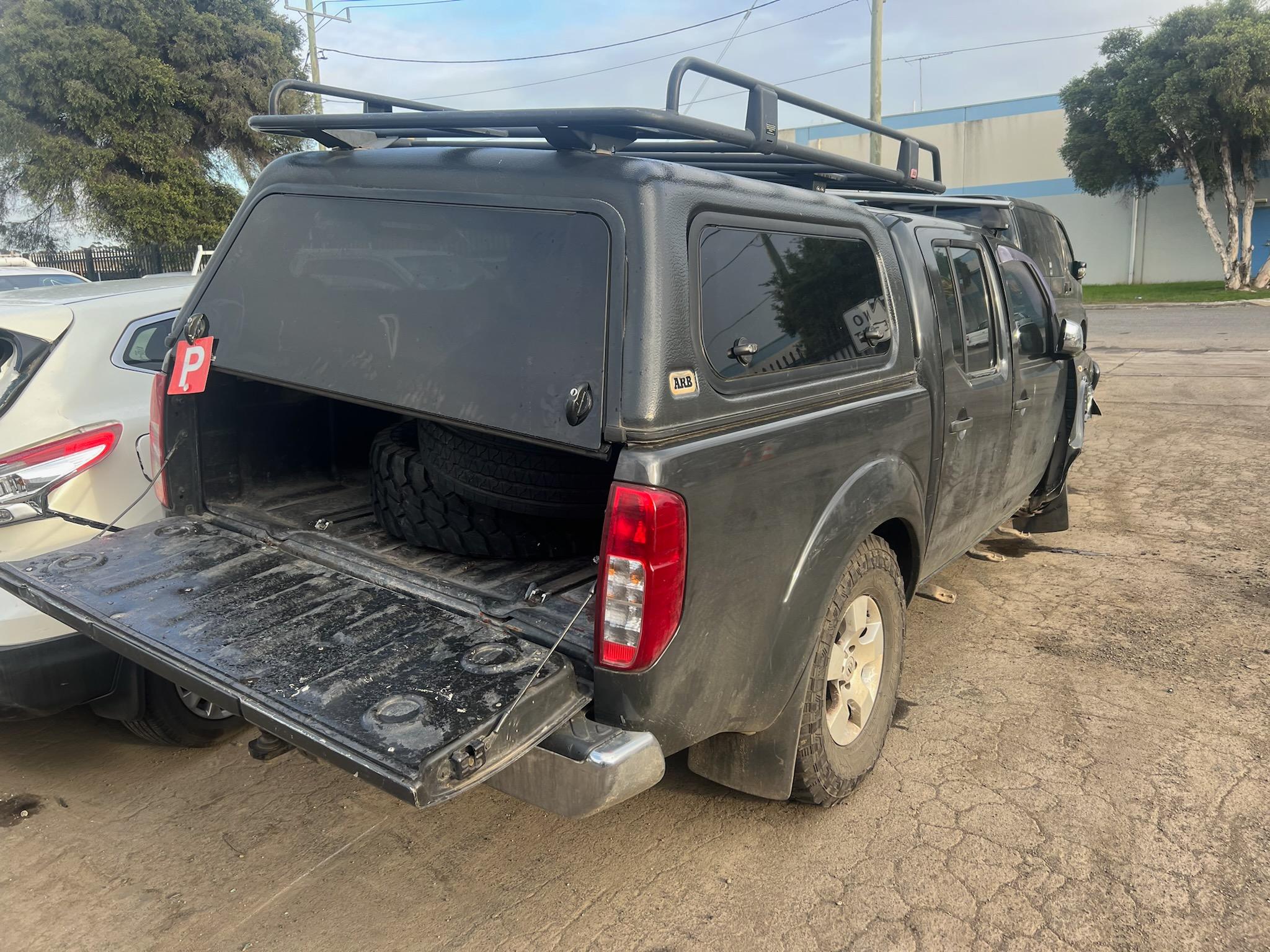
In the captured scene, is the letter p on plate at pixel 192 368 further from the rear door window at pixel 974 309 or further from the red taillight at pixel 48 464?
the rear door window at pixel 974 309

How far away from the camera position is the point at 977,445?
13.0ft

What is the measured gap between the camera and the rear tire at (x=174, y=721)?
11.0 ft

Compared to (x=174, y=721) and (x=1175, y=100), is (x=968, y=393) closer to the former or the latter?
(x=174, y=721)

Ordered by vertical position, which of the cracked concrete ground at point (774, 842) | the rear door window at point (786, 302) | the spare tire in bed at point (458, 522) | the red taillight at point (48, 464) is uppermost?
the rear door window at point (786, 302)

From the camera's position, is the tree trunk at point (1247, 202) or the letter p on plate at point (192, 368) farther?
the tree trunk at point (1247, 202)

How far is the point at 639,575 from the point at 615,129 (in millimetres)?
1173

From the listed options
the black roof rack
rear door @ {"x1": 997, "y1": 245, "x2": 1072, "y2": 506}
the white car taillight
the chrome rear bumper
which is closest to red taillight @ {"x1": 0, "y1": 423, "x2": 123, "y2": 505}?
the white car taillight

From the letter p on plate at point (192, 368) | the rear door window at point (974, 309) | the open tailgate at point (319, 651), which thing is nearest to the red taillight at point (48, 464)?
the open tailgate at point (319, 651)

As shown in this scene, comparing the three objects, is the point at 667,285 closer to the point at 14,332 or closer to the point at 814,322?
the point at 814,322

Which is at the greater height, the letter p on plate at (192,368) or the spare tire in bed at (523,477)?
A: the letter p on plate at (192,368)

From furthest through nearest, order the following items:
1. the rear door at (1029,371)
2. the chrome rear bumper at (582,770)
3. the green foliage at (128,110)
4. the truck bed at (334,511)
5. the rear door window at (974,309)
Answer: the green foliage at (128,110) → the rear door at (1029,371) → the rear door window at (974,309) → the truck bed at (334,511) → the chrome rear bumper at (582,770)

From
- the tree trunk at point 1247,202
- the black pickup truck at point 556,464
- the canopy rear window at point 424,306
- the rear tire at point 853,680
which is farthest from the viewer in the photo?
the tree trunk at point 1247,202

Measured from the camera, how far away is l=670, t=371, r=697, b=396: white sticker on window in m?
2.31

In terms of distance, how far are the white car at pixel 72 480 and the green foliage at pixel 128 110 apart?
22936 millimetres
